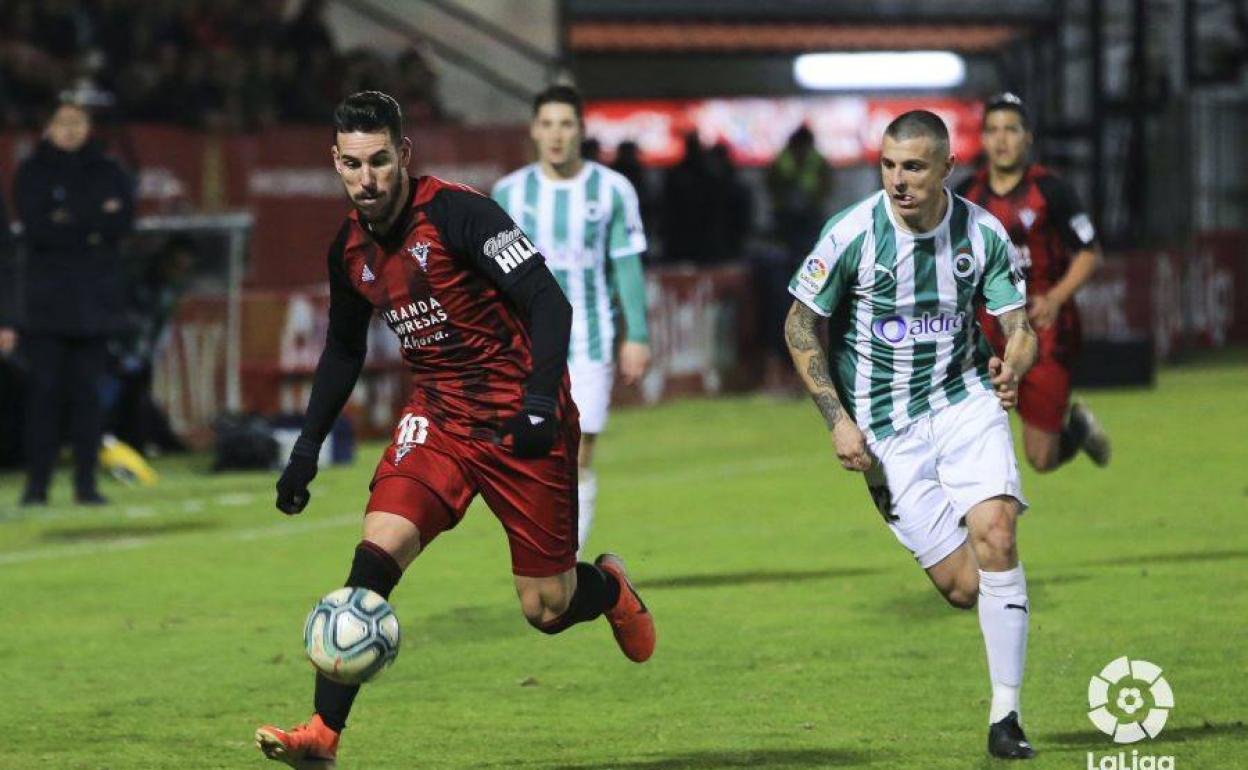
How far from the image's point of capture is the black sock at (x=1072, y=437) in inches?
478

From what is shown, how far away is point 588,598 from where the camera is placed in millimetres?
7711

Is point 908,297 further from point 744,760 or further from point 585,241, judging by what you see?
point 585,241

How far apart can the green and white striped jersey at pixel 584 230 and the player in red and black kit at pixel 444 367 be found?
127 inches

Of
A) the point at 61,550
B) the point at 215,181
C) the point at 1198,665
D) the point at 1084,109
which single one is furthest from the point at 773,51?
the point at 1198,665

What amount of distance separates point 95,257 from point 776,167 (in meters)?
11.9

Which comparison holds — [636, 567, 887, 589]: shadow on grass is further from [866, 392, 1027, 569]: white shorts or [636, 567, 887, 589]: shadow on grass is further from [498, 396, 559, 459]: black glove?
[498, 396, 559, 459]: black glove

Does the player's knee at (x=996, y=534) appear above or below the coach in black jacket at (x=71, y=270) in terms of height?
below

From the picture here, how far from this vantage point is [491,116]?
2433 centimetres

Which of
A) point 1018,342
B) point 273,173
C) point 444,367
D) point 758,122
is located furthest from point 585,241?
point 758,122

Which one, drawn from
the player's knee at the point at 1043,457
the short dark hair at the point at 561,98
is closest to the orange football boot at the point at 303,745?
the short dark hair at the point at 561,98

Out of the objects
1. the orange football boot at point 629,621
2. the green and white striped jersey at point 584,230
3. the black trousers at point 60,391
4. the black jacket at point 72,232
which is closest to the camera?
the orange football boot at point 629,621

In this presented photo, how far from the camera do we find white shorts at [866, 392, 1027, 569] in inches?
295

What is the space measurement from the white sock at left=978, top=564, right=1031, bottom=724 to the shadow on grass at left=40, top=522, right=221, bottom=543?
24.0 ft

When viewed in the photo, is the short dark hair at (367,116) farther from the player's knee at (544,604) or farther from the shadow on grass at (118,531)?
the shadow on grass at (118,531)
